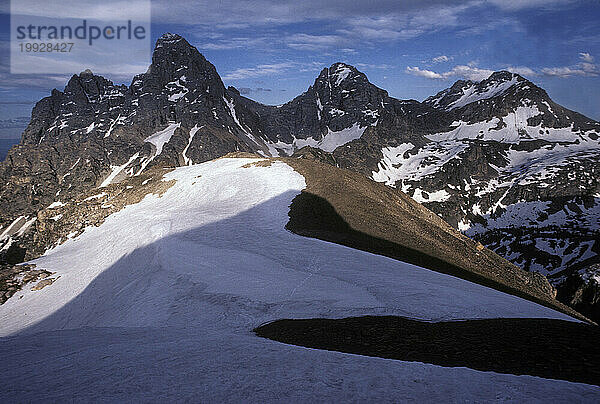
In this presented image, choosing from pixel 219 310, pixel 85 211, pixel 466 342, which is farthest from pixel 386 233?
pixel 85 211

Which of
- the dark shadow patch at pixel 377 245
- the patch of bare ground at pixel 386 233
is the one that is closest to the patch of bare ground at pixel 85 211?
the patch of bare ground at pixel 386 233

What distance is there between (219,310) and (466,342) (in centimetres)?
952

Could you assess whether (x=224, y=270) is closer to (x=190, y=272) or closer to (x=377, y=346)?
(x=190, y=272)

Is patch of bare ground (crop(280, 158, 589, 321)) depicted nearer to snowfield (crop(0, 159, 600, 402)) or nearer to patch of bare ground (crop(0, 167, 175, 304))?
snowfield (crop(0, 159, 600, 402))

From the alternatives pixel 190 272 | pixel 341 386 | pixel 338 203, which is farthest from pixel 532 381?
pixel 338 203

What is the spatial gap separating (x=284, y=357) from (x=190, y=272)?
40.2 ft

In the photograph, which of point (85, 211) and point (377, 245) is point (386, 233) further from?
point (85, 211)

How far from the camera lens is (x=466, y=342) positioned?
33.7 feet

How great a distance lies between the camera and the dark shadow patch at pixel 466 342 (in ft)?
26.9

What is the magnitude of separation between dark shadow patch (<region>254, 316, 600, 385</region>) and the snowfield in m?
1.04

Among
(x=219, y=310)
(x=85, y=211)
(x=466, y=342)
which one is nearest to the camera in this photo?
(x=466, y=342)

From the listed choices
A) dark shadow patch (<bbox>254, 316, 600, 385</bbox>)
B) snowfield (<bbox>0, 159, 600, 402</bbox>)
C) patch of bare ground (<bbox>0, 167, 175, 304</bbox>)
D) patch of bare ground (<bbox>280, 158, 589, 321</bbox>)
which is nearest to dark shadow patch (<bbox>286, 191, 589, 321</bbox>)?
patch of bare ground (<bbox>280, 158, 589, 321</bbox>)

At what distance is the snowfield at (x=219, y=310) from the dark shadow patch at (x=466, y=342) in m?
1.04

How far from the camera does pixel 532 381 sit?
6.80 meters
